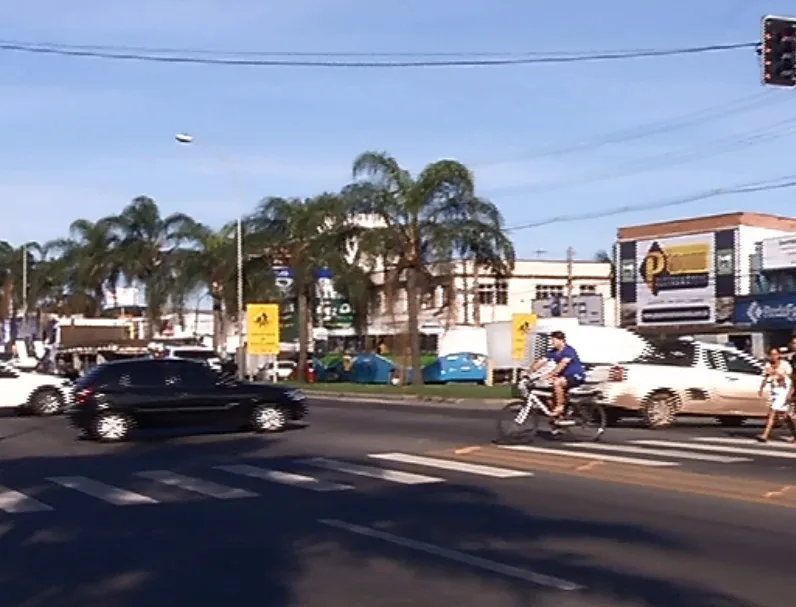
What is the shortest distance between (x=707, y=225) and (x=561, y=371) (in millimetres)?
47665

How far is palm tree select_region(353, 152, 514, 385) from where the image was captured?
5106 cm

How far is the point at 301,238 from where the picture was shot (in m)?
59.3

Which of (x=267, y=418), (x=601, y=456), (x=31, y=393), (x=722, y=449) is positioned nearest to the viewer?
(x=601, y=456)

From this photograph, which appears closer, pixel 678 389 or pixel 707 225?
pixel 678 389

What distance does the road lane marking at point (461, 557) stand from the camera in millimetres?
9695

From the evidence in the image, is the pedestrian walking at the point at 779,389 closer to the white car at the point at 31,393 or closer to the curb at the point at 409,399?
the curb at the point at 409,399

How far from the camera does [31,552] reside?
451 inches

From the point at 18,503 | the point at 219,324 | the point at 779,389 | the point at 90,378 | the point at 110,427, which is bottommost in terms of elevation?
the point at 18,503

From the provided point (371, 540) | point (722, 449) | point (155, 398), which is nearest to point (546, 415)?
point (722, 449)

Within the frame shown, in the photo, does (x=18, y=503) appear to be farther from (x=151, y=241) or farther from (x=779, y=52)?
(x=151, y=241)

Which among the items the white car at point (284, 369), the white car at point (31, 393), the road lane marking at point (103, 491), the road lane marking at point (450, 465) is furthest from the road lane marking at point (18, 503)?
the white car at point (284, 369)

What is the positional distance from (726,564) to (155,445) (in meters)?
14.3

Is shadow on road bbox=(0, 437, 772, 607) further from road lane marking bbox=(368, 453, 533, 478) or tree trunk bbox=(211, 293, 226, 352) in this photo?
tree trunk bbox=(211, 293, 226, 352)

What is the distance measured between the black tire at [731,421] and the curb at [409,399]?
836 centimetres
